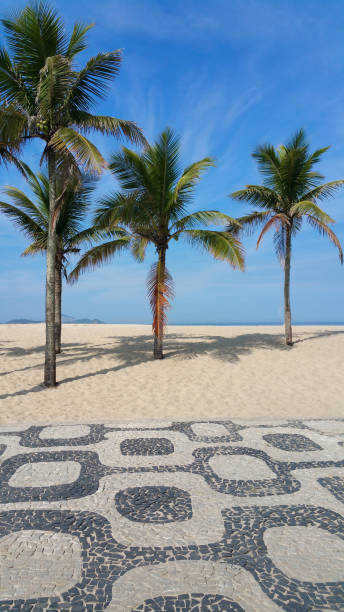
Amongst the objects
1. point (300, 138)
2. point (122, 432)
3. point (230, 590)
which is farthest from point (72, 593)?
point (300, 138)

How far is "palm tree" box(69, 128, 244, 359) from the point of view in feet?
32.8

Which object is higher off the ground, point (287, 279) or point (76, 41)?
point (76, 41)

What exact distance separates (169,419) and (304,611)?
461 cm

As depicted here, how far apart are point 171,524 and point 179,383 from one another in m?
6.11

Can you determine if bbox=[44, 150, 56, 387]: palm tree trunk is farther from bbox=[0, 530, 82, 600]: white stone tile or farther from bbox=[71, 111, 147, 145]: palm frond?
bbox=[0, 530, 82, 600]: white stone tile

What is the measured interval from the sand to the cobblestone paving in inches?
70.1

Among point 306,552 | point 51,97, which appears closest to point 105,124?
point 51,97

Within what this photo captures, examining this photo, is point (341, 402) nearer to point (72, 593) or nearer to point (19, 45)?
point (72, 593)

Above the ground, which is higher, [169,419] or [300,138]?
[300,138]

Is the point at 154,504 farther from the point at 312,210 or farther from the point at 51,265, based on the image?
the point at 312,210

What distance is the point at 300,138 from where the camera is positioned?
12.5m

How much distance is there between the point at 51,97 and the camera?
297 inches

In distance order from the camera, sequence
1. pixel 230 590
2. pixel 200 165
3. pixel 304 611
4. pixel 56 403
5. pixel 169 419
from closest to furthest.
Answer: pixel 304 611
pixel 230 590
pixel 169 419
pixel 56 403
pixel 200 165

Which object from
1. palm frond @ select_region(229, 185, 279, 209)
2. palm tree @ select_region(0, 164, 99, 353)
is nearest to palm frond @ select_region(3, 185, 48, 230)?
palm tree @ select_region(0, 164, 99, 353)
